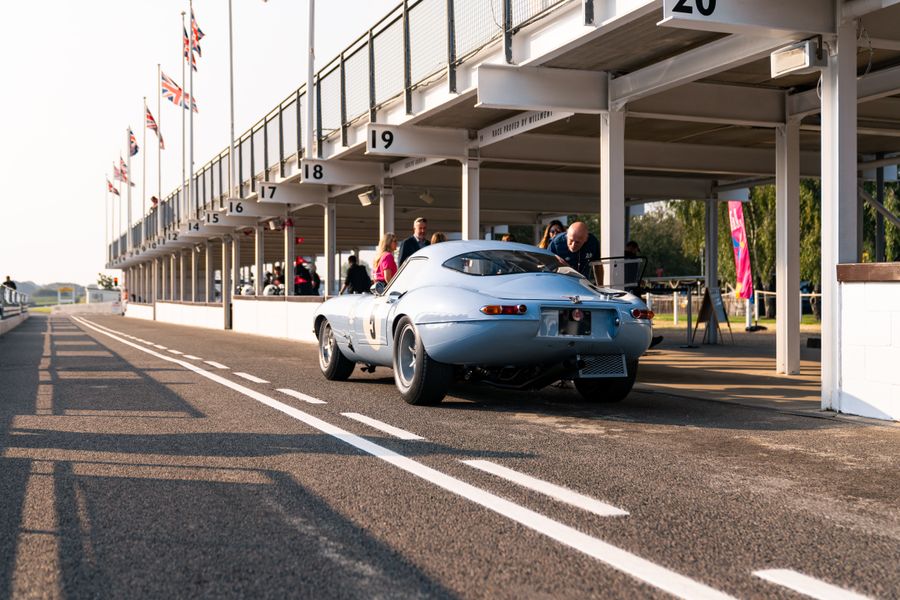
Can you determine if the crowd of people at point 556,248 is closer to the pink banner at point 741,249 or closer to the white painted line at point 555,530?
the white painted line at point 555,530

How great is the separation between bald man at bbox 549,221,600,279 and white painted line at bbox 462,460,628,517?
6379 millimetres

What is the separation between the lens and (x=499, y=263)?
945cm

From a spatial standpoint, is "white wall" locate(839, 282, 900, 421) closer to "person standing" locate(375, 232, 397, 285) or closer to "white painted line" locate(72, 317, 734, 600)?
"white painted line" locate(72, 317, 734, 600)

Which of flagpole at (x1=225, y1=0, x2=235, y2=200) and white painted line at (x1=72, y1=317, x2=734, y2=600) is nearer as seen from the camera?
white painted line at (x1=72, y1=317, x2=734, y2=600)

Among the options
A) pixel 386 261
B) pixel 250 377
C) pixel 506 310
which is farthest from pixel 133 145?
pixel 506 310

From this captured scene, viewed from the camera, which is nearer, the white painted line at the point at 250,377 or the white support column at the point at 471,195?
the white painted line at the point at 250,377

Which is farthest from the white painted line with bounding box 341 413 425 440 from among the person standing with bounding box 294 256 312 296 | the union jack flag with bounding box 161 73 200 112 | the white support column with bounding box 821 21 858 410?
the union jack flag with bounding box 161 73 200 112

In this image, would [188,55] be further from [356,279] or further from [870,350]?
[870,350]

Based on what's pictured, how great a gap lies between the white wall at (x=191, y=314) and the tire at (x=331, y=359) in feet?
79.5

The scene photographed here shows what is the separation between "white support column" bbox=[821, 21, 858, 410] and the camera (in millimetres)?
8812

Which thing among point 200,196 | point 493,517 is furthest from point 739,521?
point 200,196

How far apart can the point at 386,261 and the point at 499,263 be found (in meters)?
5.21

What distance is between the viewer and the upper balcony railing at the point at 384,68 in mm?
13914

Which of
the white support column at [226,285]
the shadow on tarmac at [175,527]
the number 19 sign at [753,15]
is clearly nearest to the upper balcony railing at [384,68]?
the number 19 sign at [753,15]
